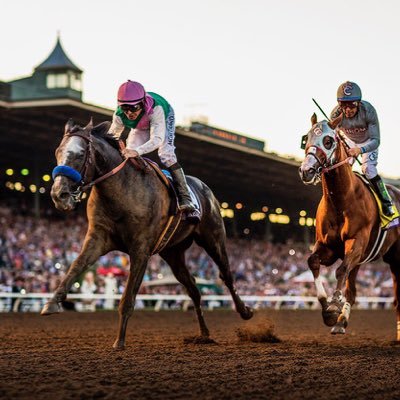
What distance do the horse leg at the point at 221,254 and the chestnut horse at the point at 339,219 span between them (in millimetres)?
1324

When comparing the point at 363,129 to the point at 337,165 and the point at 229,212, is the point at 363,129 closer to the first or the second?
the point at 337,165

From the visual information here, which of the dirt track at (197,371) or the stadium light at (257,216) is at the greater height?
the stadium light at (257,216)

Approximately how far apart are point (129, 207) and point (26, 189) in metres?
28.6

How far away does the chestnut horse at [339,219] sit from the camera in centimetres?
920

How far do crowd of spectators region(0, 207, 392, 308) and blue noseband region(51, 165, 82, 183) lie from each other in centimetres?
1092

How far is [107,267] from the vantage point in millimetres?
26844

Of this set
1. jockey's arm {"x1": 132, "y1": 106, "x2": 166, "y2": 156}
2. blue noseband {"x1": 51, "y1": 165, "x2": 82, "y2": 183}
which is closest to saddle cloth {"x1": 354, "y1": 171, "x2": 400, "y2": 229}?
jockey's arm {"x1": 132, "y1": 106, "x2": 166, "y2": 156}

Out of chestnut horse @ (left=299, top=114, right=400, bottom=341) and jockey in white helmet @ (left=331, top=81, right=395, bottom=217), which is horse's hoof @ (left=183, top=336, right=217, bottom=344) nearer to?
chestnut horse @ (left=299, top=114, right=400, bottom=341)

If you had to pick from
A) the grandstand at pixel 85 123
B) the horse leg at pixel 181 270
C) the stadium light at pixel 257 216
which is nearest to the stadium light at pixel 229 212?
the grandstand at pixel 85 123

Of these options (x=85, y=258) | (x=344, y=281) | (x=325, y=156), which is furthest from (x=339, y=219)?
(x=85, y=258)

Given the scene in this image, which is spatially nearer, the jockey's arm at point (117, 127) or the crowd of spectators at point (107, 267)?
the jockey's arm at point (117, 127)

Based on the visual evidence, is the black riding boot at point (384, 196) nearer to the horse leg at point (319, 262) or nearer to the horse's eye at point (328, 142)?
the horse leg at point (319, 262)

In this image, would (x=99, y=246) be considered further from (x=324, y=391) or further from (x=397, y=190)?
(x=397, y=190)

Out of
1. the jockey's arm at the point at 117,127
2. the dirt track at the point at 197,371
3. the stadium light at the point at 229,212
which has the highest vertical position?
the stadium light at the point at 229,212
